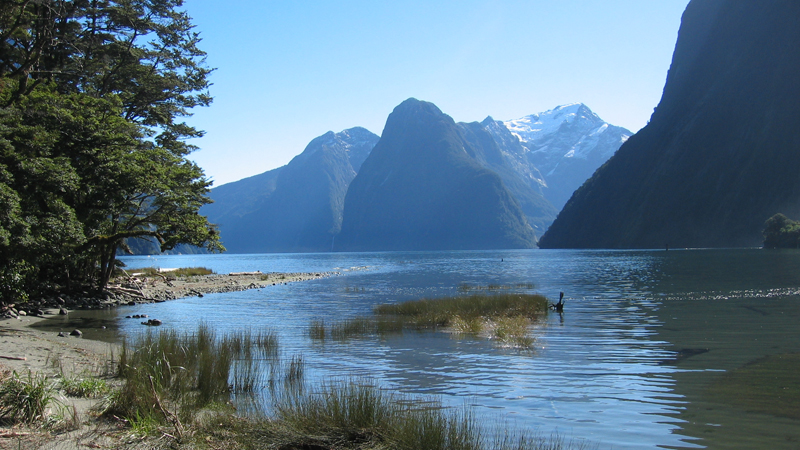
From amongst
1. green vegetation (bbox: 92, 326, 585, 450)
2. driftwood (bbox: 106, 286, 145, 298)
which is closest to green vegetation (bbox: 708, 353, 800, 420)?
green vegetation (bbox: 92, 326, 585, 450)

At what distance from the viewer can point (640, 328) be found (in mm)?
19234

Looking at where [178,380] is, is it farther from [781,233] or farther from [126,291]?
[781,233]

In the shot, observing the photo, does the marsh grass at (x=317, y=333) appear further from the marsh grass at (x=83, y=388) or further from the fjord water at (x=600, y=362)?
the marsh grass at (x=83, y=388)

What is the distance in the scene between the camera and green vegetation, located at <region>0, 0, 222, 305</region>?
18.6 m

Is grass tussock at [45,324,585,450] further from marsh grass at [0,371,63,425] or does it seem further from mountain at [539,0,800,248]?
mountain at [539,0,800,248]

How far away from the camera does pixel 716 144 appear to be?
451ft

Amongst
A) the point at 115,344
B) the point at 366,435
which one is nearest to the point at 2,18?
the point at 115,344

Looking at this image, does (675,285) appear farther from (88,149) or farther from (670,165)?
(670,165)

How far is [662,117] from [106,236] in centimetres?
17696

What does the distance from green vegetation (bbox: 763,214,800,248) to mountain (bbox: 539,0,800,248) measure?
639 inches

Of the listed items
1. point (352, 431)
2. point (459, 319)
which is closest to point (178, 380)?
point (352, 431)

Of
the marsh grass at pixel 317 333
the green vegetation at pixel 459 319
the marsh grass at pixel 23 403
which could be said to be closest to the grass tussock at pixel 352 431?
the marsh grass at pixel 23 403

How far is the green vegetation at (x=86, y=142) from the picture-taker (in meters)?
18.6

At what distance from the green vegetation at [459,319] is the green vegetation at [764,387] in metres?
5.81
